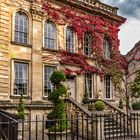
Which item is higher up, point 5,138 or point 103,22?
point 103,22

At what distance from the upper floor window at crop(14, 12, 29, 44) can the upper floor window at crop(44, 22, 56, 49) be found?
1.80m

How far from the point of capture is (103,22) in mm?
29250

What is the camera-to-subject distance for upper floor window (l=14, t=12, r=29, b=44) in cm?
2289

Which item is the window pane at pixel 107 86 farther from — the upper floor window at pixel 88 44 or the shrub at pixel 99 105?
the shrub at pixel 99 105

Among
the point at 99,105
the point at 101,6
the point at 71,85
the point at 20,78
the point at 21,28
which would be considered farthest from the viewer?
the point at 101,6

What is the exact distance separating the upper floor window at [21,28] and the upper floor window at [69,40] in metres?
4.04

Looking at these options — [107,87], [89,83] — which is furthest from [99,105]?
[107,87]

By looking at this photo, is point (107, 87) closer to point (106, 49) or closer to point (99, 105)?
point (106, 49)

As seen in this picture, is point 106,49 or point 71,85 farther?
point 106,49

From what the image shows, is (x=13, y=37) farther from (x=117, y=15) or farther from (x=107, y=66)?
(x=117, y=15)

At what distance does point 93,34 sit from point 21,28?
23.9 ft

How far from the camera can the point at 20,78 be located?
2252cm

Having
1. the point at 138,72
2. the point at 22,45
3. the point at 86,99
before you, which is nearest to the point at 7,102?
the point at 22,45

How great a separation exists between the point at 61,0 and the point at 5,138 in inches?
588
